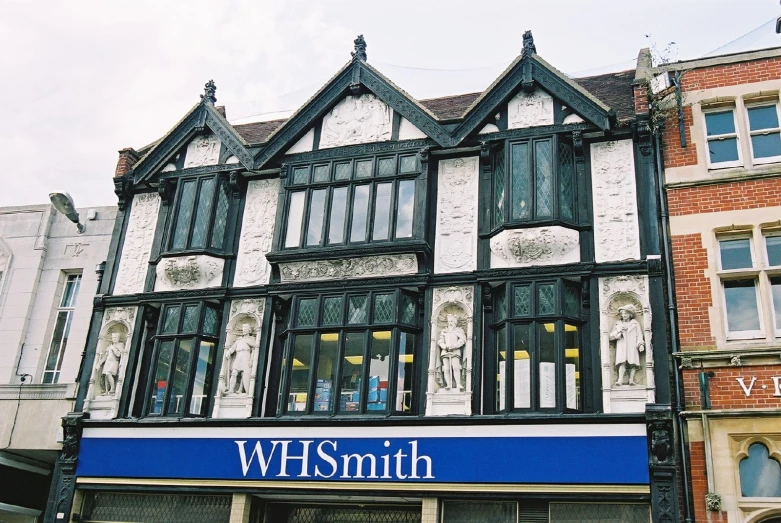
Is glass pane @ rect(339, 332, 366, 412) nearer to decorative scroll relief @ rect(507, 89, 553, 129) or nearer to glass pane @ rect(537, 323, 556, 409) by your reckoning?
glass pane @ rect(537, 323, 556, 409)

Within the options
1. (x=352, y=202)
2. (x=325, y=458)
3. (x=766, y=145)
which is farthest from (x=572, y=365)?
(x=352, y=202)

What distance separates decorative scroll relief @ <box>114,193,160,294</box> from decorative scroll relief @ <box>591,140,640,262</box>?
11.3 metres

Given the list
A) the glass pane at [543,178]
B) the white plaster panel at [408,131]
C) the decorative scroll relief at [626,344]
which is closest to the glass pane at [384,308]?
the glass pane at [543,178]

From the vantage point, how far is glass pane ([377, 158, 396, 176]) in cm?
1853

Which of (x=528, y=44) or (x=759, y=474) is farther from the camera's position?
(x=528, y=44)

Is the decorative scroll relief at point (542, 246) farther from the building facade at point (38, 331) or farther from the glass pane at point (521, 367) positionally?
the building facade at point (38, 331)

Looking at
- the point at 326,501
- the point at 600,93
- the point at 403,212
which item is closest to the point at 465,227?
the point at 403,212

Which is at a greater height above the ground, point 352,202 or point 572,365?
point 352,202

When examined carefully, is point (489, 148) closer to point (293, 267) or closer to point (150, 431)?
point (293, 267)

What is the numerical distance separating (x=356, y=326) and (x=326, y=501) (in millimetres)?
3757

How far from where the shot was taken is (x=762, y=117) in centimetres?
1673

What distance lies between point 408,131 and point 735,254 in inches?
310

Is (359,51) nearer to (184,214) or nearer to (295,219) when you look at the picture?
(295,219)

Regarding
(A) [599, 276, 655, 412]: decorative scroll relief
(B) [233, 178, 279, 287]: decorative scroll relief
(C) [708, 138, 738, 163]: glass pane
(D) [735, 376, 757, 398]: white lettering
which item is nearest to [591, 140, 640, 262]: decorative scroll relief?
(A) [599, 276, 655, 412]: decorative scroll relief
